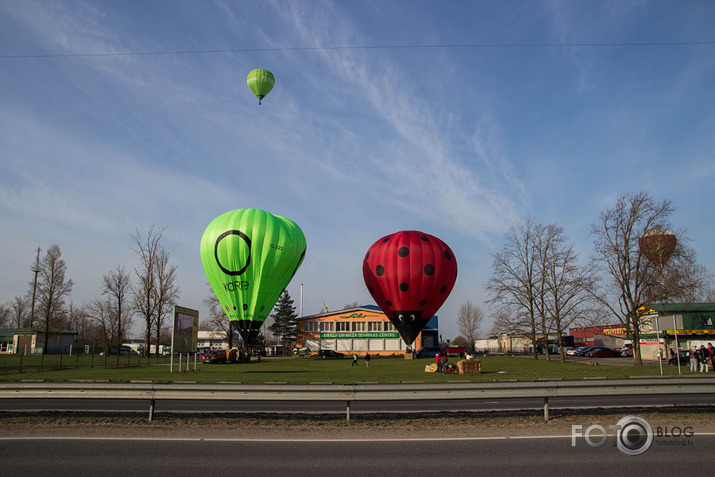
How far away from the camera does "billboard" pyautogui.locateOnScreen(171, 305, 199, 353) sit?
1125 inches

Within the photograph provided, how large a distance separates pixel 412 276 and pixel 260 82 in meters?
19.2

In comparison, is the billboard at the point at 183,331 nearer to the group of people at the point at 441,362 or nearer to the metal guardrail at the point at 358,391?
the group of people at the point at 441,362

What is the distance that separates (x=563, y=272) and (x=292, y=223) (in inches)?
1038

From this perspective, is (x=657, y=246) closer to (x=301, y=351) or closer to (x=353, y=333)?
(x=353, y=333)

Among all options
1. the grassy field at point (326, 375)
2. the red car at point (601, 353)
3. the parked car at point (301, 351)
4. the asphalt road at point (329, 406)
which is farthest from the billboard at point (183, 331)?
the red car at point (601, 353)

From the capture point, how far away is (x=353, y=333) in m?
79.4

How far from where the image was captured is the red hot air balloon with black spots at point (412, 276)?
1510 inches

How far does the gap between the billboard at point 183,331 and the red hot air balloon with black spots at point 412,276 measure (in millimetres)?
15325

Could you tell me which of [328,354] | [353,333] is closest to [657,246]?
[328,354]

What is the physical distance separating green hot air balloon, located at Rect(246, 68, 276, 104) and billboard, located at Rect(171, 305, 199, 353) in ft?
57.9

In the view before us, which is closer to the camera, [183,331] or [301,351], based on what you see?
[183,331]

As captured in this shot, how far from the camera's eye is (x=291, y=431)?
9.19m

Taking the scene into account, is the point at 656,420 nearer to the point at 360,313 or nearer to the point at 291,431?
the point at 291,431

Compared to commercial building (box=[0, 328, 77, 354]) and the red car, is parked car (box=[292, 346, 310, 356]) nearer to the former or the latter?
commercial building (box=[0, 328, 77, 354])
